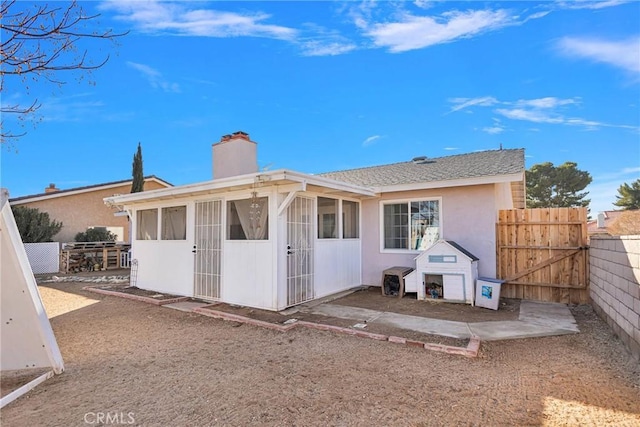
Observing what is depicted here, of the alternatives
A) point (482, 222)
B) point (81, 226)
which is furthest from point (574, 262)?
point (81, 226)

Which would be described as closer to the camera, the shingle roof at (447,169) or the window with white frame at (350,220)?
the shingle roof at (447,169)

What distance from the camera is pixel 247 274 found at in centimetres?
656

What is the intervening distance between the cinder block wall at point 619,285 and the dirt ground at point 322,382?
0.27m

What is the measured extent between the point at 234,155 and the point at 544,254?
750 cm

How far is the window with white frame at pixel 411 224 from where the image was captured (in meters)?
7.81

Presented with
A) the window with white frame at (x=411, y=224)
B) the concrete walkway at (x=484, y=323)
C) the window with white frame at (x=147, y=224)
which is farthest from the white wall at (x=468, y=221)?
the window with white frame at (x=147, y=224)

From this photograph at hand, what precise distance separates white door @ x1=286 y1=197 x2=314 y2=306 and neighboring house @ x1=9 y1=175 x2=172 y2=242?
12818 millimetres

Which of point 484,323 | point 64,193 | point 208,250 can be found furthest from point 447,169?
point 64,193

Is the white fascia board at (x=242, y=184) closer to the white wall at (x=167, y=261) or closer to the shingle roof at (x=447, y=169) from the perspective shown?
the white wall at (x=167, y=261)

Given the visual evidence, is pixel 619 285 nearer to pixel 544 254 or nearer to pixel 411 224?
pixel 544 254

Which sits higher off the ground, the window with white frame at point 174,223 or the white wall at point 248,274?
the window with white frame at point 174,223

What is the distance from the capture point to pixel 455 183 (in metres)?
7.15

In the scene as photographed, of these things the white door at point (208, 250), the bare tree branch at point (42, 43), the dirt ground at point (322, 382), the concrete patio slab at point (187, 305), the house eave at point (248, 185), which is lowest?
the concrete patio slab at point (187, 305)

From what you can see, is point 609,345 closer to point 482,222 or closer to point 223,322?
point 482,222
